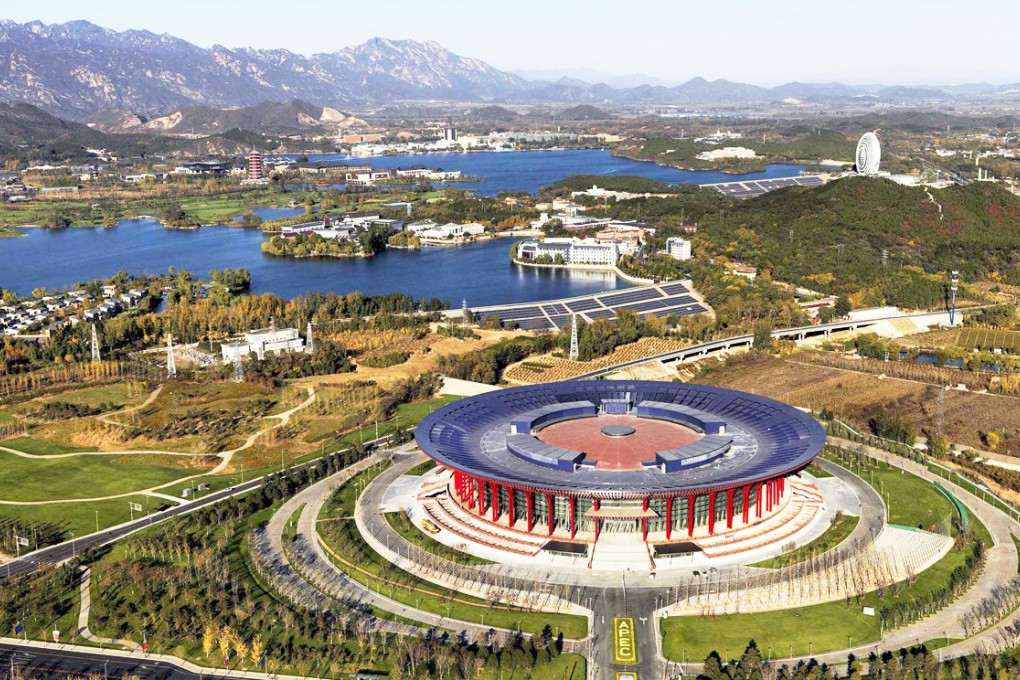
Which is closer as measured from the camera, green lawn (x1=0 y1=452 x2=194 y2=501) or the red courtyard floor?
the red courtyard floor

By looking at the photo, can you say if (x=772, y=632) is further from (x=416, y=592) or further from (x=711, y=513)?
(x=416, y=592)

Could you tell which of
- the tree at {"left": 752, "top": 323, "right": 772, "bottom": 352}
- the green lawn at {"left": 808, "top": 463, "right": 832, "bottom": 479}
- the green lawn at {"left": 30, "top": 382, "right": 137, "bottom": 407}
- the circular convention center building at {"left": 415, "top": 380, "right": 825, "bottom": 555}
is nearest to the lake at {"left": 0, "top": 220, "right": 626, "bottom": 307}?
the tree at {"left": 752, "top": 323, "right": 772, "bottom": 352}

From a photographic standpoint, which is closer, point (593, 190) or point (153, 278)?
point (153, 278)

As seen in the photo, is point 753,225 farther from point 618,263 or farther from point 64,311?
point 64,311

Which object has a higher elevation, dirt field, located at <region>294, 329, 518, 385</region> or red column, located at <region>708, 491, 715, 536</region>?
red column, located at <region>708, 491, 715, 536</region>

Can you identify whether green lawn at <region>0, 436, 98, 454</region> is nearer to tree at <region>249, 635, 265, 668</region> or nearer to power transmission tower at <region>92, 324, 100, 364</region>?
power transmission tower at <region>92, 324, 100, 364</region>

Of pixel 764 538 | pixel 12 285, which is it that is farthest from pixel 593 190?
pixel 764 538

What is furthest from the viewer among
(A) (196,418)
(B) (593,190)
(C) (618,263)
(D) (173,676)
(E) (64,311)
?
(B) (593,190)
